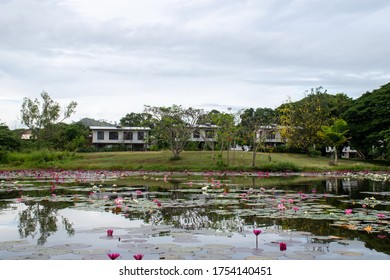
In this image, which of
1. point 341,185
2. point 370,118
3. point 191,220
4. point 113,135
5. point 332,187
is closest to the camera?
point 191,220

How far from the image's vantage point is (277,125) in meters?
46.1

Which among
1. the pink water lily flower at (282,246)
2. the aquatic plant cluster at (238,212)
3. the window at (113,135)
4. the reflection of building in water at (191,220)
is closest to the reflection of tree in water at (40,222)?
the aquatic plant cluster at (238,212)

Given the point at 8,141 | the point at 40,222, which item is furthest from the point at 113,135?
the point at 40,222

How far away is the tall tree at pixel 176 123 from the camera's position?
38938mm

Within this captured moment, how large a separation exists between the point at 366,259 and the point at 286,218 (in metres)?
3.67

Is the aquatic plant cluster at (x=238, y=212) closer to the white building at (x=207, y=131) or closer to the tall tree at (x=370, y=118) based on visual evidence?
the white building at (x=207, y=131)

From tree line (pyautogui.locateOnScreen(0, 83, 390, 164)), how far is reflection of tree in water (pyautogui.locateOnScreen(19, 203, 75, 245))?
864 inches

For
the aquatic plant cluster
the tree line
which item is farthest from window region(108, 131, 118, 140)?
the aquatic plant cluster

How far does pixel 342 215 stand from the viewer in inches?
413

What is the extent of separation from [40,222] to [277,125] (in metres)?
38.3

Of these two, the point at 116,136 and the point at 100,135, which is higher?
the point at 100,135

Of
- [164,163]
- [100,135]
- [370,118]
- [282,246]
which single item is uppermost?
[370,118]

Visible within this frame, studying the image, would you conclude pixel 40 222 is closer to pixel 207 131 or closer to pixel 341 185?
pixel 341 185

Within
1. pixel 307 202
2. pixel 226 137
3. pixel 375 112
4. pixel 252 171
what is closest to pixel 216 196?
pixel 307 202
